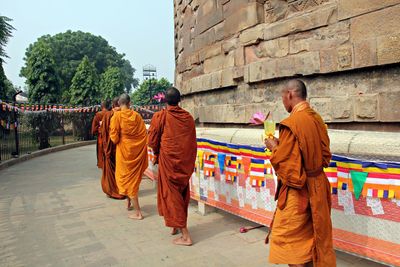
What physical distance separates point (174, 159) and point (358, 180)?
196 centimetres

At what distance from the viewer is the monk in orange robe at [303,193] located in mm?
2453

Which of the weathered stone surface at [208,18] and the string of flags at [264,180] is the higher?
the weathered stone surface at [208,18]

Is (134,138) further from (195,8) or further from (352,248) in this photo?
(195,8)

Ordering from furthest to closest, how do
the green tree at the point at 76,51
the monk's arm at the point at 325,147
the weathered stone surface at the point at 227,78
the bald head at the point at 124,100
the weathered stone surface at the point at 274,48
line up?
1. the green tree at the point at 76,51
2. the weathered stone surface at the point at 227,78
3. the bald head at the point at 124,100
4. the weathered stone surface at the point at 274,48
5. the monk's arm at the point at 325,147

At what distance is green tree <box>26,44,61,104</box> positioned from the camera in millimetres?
22750

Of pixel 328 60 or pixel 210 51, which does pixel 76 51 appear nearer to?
pixel 210 51

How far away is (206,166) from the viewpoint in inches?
193

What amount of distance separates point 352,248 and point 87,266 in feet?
8.32

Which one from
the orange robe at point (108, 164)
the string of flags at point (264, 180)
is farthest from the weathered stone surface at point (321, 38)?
the orange robe at point (108, 164)

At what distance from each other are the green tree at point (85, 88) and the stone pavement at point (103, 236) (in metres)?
19.0

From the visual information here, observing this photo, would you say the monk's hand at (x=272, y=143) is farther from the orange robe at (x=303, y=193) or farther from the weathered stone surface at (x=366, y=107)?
the weathered stone surface at (x=366, y=107)

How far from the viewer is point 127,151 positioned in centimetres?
527

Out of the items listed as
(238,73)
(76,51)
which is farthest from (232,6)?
(76,51)

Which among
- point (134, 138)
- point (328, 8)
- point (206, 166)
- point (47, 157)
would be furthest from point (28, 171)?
point (328, 8)
